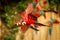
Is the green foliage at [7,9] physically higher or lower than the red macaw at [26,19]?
higher

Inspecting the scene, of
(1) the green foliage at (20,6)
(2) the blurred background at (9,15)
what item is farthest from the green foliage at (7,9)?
(1) the green foliage at (20,6)

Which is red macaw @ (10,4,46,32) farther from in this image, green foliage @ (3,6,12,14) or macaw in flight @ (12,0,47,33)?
green foliage @ (3,6,12,14)

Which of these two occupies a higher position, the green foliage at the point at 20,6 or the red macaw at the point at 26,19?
the green foliage at the point at 20,6

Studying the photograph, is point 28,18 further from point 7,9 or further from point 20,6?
point 7,9

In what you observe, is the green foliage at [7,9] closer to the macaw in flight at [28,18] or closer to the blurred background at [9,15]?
the blurred background at [9,15]

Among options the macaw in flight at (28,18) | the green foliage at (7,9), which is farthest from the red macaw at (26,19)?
the green foliage at (7,9)

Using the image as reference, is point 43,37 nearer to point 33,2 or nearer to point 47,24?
point 47,24

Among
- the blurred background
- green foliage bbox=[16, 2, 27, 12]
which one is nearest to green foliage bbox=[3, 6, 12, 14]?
the blurred background

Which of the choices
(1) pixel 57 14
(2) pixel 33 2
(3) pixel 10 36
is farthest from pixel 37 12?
(3) pixel 10 36

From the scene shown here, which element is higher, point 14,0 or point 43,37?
point 14,0

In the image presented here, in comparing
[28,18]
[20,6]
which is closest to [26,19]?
[28,18]

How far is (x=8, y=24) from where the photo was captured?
2041mm

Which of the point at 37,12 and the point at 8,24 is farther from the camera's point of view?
the point at 37,12

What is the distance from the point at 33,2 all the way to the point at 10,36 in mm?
517
